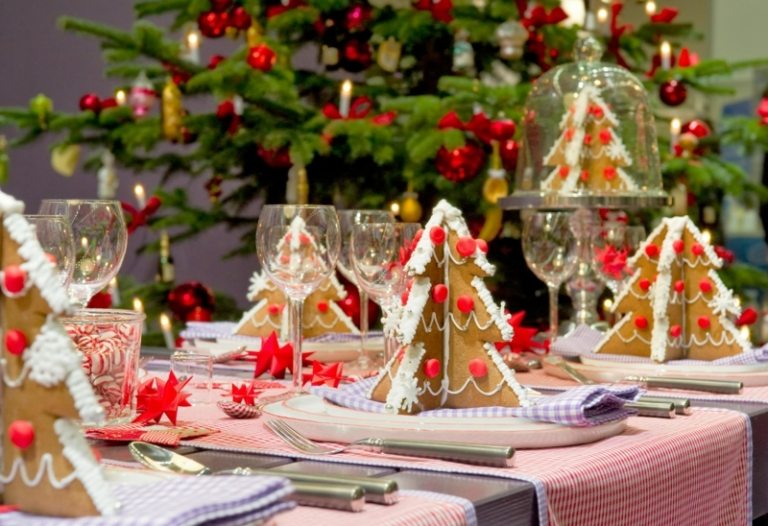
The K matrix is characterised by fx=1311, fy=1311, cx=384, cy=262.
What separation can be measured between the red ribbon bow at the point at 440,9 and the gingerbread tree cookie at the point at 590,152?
52.0 inches

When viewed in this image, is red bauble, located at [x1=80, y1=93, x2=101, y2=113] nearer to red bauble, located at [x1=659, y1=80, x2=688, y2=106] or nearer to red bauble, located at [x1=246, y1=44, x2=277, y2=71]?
red bauble, located at [x1=246, y1=44, x2=277, y2=71]

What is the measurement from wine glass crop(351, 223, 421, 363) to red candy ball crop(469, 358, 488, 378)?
299mm

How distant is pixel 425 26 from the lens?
12.0 feet

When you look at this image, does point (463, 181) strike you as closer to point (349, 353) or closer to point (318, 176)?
point (318, 176)

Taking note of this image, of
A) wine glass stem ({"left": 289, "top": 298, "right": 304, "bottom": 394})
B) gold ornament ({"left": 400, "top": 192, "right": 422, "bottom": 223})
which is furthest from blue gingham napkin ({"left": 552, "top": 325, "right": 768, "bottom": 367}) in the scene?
gold ornament ({"left": 400, "top": 192, "right": 422, "bottom": 223})

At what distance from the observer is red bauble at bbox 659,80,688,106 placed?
3.69 meters

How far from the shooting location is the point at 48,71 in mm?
4832

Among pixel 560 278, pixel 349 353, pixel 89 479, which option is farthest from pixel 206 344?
pixel 89 479

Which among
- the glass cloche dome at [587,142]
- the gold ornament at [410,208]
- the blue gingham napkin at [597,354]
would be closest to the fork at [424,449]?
the blue gingham napkin at [597,354]

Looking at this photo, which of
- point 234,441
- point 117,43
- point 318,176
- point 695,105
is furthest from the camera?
point 695,105

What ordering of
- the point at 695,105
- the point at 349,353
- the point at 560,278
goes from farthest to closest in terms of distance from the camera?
the point at 695,105
the point at 560,278
the point at 349,353

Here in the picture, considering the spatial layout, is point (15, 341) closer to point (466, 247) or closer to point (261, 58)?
point (466, 247)

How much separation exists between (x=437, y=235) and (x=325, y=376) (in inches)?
16.4

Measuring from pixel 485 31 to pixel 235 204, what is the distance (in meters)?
0.99
